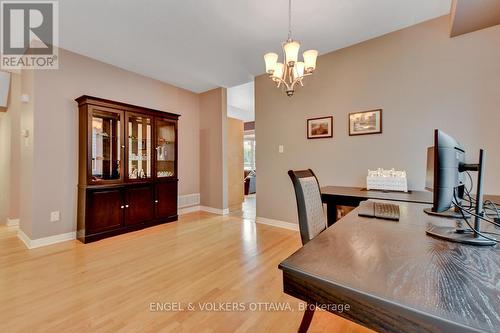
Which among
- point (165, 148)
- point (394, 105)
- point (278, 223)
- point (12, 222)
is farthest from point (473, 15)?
point (12, 222)

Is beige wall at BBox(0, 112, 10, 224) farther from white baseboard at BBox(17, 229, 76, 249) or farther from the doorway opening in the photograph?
the doorway opening

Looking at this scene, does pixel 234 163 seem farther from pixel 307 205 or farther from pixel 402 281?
pixel 402 281

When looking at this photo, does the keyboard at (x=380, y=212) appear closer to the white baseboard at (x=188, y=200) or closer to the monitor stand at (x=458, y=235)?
the monitor stand at (x=458, y=235)

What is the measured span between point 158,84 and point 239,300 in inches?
152

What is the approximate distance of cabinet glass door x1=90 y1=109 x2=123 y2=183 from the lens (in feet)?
10.1

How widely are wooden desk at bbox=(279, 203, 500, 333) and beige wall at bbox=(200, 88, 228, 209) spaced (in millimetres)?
3634

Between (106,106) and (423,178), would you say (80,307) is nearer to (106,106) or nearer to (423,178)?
(106,106)

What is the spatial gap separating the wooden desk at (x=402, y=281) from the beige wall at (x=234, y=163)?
413cm

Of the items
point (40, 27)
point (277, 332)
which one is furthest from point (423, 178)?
point (40, 27)

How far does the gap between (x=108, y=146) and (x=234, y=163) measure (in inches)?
102

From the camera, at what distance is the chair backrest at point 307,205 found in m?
1.29

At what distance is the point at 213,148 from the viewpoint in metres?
4.56

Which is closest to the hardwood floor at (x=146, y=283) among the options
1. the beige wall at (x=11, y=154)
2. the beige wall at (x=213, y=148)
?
the beige wall at (x=11, y=154)

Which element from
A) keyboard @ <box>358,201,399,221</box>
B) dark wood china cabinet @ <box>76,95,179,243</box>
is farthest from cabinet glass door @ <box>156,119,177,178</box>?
keyboard @ <box>358,201,399,221</box>
